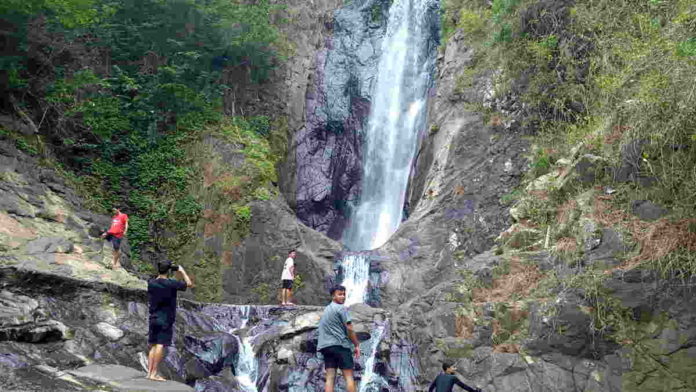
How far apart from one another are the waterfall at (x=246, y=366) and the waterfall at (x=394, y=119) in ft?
30.3

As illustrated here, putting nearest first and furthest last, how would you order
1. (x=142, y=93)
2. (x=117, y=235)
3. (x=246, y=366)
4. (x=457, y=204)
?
(x=246, y=366) → (x=117, y=235) → (x=457, y=204) → (x=142, y=93)

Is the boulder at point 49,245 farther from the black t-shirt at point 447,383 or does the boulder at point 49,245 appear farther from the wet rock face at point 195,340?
the black t-shirt at point 447,383

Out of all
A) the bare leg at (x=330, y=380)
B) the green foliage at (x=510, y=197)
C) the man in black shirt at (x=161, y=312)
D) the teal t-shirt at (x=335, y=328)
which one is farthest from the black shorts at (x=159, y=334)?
the green foliage at (x=510, y=197)

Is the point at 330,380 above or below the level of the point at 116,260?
below

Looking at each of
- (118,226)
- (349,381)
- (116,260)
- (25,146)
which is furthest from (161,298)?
(25,146)

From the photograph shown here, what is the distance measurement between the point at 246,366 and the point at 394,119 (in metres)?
Answer: 14.4

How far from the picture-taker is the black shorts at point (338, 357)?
6.54m

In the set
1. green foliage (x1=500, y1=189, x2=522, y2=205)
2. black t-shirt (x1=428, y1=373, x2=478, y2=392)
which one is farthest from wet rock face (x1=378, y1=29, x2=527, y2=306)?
black t-shirt (x1=428, y1=373, x2=478, y2=392)

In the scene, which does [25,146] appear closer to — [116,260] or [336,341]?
[116,260]

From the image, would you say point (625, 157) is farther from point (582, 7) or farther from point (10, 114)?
point (10, 114)

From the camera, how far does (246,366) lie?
439 inches

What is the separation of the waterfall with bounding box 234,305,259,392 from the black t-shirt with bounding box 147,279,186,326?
4370mm

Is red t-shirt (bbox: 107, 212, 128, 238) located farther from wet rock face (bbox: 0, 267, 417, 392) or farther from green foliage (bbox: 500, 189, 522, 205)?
green foliage (bbox: 500, 189, 522, 205)

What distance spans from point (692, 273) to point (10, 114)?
51.9 ft
